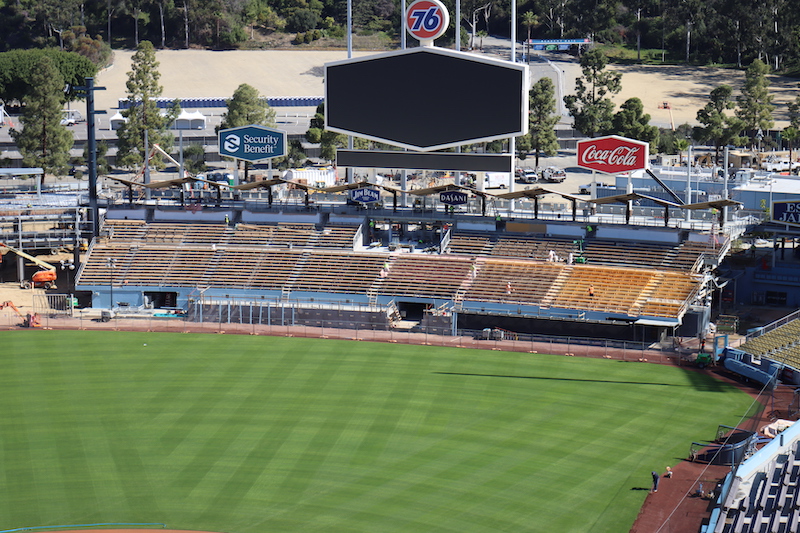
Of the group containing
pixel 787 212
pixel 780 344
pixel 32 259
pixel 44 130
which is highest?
pixel 44 130

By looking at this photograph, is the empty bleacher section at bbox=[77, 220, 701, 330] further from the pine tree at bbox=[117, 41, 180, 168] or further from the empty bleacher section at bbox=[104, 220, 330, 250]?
the pine tree at bbox=[117, 41, 180, 168]

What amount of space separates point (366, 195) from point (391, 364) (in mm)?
21610

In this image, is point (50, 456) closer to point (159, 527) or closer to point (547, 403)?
point (159, 527)

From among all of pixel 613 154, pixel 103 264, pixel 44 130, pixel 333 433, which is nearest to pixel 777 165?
pixel 613 154

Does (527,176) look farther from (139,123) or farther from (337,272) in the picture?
(337,272)

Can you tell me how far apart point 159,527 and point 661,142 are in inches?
3734

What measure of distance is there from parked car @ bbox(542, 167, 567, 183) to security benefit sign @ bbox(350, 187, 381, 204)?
3858cm

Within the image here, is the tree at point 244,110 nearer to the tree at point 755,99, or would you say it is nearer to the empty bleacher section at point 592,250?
the empty bleacher section at point 592,250

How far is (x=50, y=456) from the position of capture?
48438 mm

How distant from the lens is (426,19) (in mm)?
74375

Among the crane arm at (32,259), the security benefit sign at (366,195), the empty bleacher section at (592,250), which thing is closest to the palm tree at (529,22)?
the security benefit sign at (366,195)

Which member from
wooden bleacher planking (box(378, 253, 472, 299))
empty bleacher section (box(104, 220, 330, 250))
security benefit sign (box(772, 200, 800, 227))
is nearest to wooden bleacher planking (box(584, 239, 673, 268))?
security benefit sign (box(772, 200, 800, 227))

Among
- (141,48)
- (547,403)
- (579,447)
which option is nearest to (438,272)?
(547,403)

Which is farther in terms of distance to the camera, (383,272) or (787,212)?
(383,272)
